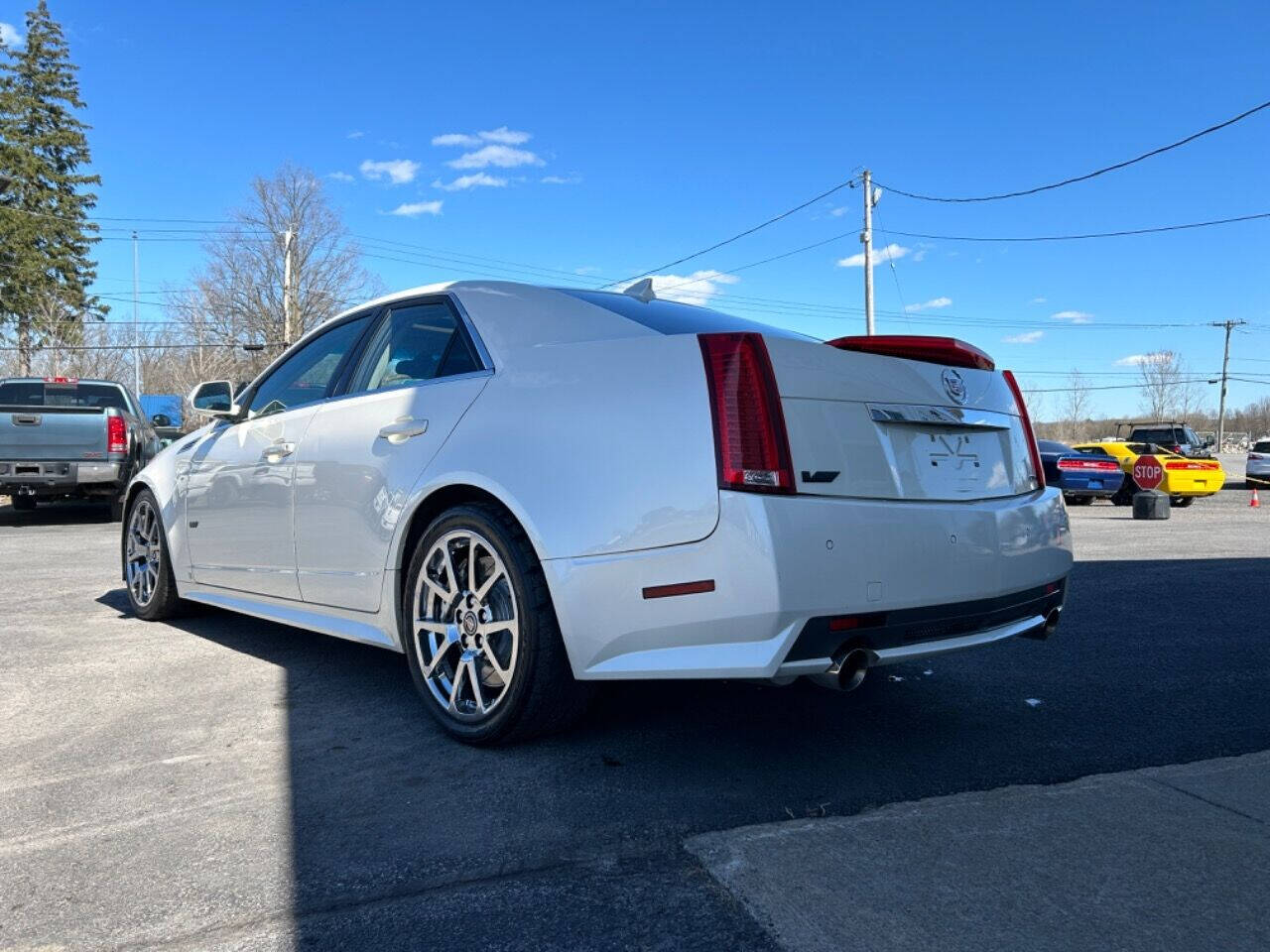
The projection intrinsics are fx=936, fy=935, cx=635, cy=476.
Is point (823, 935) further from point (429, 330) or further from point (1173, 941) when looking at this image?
point (429, 330)

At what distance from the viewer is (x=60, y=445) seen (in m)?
11.1

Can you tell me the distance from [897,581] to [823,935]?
1.05 metres

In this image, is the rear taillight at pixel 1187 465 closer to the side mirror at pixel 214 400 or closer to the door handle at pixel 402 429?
the side mirror at pixel 214 400

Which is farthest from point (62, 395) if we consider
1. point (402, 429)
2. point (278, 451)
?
point (402, 429)

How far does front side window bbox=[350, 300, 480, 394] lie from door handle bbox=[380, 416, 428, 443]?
0.19 meters

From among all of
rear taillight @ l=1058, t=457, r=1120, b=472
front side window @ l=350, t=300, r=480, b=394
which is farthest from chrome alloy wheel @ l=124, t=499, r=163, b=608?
rear taillight @ l=1058, t=457, r=1120, b=472

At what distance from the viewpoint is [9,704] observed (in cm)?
375

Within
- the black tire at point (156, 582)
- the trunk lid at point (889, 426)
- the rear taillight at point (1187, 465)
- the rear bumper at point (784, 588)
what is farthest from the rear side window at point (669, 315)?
the rear taillight at point (1187, 465)

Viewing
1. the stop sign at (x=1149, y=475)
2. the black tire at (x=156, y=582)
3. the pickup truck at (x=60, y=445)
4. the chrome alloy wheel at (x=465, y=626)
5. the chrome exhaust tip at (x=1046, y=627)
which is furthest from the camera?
the stop sign at (x=1149, y=475)

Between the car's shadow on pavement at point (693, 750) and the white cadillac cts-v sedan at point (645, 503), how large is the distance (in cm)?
28

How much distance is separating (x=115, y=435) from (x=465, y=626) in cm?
1001

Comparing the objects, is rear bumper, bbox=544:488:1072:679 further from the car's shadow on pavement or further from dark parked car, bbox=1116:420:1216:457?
dark parked car, bbox=1116:420:1216:457

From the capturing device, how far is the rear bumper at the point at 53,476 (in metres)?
10.9

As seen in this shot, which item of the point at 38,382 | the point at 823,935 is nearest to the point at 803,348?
the point at 823,935
